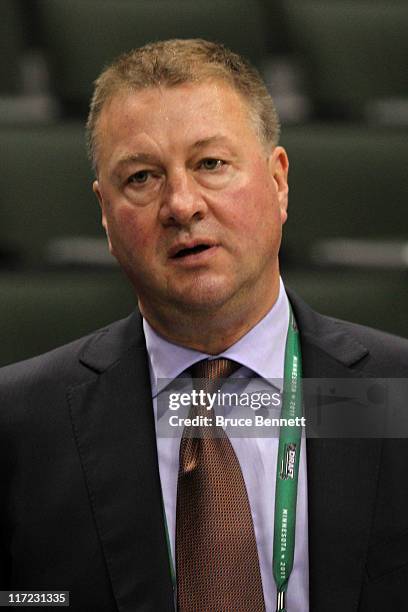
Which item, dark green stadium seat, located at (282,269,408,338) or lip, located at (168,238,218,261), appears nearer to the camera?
lip, located at (168,238,218,261)

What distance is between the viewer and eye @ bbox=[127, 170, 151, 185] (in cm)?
49

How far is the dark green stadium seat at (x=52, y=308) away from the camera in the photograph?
0.71 m

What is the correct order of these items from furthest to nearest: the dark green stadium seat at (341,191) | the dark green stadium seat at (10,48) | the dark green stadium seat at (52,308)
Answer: the dark green stadium seat at (10,48) → the dark green stadium seat at (341,191) → the dark green stadium seat at (52,308)

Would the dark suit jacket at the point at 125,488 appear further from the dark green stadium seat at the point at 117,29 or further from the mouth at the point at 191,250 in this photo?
the dark green stadium seat at the point at 117,29

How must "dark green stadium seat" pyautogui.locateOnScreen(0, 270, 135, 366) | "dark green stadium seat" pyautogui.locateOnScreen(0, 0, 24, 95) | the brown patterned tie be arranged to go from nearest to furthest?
the brown patterned tie → "dark green stadium seat" pyautogui.locateOnScreen(0, 270, 135, 366) → "dark green stadium seat" pyautogui.locateOnScreen(0, 0, 24, 95)

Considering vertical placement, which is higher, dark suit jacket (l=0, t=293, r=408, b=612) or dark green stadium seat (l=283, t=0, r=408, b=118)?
dark green stadium seat (l=283, t=0, r=408, b=118)

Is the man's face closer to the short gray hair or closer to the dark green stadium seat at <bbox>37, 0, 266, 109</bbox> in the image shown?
the short gray hair

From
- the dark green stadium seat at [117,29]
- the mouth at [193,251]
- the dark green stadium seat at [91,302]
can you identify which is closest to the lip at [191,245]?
the mouth at [193,251]

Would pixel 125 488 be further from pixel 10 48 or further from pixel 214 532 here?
pixel 10 48

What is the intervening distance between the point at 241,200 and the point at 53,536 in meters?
0.18

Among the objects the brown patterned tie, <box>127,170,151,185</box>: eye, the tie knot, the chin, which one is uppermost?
<box>127,170,151,185</box>: eye

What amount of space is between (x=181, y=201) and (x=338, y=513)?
0.53 feet

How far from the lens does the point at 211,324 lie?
0.50 meters

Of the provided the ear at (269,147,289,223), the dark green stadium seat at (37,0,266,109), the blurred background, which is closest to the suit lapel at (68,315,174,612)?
the ear at (269,147,289,223)
